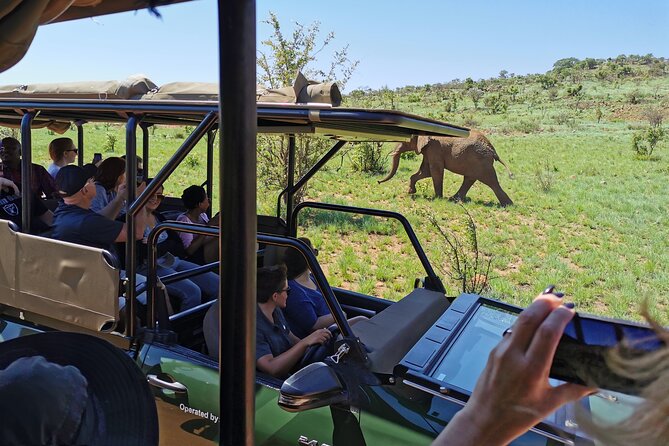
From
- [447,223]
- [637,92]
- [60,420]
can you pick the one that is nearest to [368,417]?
[60,420]

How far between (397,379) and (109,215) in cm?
209

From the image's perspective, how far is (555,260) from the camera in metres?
10.6

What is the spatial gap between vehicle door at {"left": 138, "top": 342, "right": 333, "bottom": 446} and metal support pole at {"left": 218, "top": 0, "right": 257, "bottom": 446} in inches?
45.5

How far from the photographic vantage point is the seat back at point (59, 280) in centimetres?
270

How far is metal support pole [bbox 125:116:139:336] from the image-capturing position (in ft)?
8.68

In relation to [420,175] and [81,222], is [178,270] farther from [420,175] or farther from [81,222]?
[420,175]

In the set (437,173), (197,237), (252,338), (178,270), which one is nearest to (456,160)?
(437,173)

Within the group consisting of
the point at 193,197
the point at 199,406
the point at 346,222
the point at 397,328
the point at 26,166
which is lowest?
the point at 346,222

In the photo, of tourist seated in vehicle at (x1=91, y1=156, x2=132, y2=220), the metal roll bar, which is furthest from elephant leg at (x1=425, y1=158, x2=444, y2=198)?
tourist seated in vehicle at (x1=91, y1=156, x2=132, y2=220)

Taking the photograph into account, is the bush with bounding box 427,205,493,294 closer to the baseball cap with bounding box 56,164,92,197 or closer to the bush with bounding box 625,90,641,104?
the baseball cap with bounding box 56,164,92,197

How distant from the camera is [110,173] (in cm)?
458

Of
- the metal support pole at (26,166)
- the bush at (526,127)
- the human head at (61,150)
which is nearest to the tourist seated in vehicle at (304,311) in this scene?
the metal support pole at (26,166)

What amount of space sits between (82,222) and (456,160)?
1360 cm

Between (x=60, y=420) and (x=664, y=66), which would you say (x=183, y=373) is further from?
(x=664, y=66)
